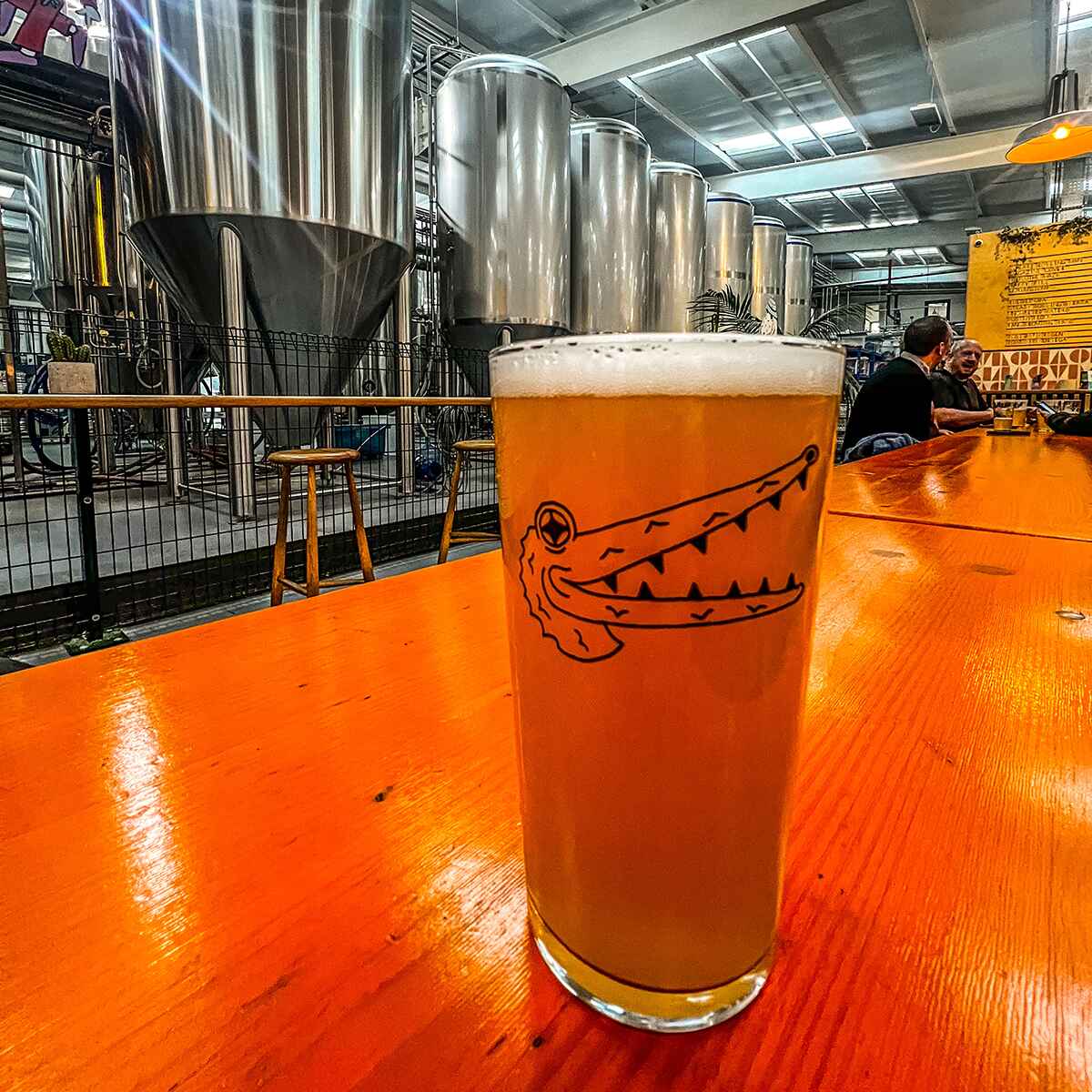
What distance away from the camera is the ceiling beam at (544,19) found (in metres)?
4.81

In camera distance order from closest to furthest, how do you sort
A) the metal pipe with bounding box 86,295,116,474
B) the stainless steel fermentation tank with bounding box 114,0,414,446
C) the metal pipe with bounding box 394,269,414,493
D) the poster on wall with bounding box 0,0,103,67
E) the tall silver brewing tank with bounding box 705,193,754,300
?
the stainless steel fermentation tank with bounding box 114,0,414,446 < the poster on wall with bounding box 0,0,103,67 < the metal pipe with bounding box 394,269,414,493 < the metal pipe with bounding box 86,295,116,474 < the tall silver brewing tank with bounding box 705,193,754,300

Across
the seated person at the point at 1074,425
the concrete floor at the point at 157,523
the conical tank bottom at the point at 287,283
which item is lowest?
the concrete floor at the point at 157,523

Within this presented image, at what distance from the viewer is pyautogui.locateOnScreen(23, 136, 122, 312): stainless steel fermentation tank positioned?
566 cm

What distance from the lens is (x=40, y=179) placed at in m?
5.91

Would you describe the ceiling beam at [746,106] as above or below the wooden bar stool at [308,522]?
above

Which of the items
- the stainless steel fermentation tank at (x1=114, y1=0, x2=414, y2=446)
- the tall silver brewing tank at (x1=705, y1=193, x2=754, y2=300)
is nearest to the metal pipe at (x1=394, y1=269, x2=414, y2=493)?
the stainless steel fermentation tank at (x1=114, y1=0, x2=414, y2=446)

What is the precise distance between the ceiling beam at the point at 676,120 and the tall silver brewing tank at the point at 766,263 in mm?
744

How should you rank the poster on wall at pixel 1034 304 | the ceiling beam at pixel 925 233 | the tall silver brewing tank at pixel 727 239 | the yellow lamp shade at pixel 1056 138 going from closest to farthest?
the yellow lamp shade at pixel 1056 138, the poster on wall at pixel 1034 304, the tall silver brewing tank at pixel 727 239, the ceiling beam at pixel 925 233

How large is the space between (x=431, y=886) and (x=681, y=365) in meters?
0.24

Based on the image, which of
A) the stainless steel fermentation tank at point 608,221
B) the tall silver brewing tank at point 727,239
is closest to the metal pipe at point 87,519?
the stainless steel fermentation tank at point 608,221

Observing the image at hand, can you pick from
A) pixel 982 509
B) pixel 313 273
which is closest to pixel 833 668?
pixel 982 509

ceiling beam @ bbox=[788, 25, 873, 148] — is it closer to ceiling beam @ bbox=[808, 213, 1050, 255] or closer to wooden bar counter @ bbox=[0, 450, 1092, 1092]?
ceiling beam @ bbox=[808, 213, 1050, 255]

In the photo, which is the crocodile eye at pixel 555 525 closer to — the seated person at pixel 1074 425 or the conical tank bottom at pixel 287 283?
the conical tank bottom at pixel 287 283

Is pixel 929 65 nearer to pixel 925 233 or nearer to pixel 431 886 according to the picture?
pixel 925 233
